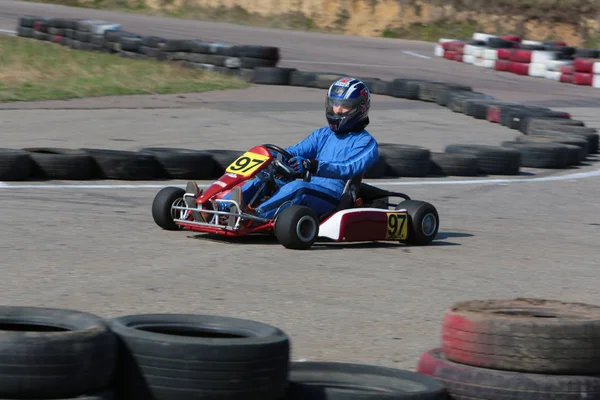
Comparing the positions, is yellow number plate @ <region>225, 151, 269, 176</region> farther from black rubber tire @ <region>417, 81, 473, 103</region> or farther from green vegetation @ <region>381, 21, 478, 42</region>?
green vegetation @ <region>381, 21, 478, 42</region>

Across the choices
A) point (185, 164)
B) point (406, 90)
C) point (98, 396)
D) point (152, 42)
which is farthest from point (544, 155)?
point (152, 42)

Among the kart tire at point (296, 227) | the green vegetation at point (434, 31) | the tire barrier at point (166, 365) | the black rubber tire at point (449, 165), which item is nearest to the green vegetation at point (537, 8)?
the green vegetation at point (434, 31)

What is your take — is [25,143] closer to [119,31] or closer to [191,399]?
[191,399]

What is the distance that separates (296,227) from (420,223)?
117cm

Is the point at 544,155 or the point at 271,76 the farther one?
the point at 271,76

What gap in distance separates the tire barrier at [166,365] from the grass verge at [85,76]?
1345 cm

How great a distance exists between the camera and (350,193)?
8.15 m

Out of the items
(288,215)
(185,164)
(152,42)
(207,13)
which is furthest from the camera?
(207,13)

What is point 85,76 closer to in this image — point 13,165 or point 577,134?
point 577,134

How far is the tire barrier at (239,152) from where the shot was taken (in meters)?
10.5

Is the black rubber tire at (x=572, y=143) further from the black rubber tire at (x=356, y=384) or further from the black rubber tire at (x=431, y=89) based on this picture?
the black rubber tire at (x=356, y=384)

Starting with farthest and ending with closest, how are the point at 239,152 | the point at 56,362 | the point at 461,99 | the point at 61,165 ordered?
the point at 461,99
the point at 239,152
the point at 61,165
the point at 56,362

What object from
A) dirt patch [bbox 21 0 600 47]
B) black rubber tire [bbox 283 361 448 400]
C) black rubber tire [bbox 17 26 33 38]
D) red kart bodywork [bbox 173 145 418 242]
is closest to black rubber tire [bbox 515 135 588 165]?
red kart bodywork [bbox 173 145 418 242]

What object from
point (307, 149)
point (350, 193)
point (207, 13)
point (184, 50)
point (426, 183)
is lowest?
point (426, 183)
